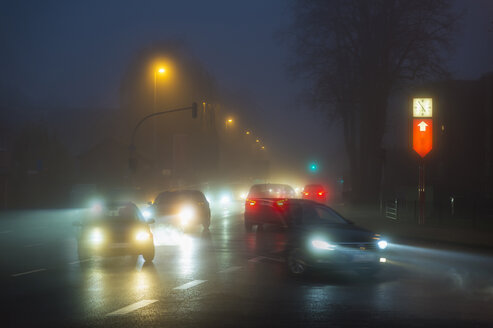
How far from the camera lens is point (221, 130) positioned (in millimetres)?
100625

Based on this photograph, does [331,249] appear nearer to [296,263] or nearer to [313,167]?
[296,263]

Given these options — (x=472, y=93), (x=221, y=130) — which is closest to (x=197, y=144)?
(x=221, y=130)

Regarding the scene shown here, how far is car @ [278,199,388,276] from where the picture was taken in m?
12.6

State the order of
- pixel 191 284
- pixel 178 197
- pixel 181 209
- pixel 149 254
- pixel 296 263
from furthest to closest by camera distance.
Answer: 1. pixel 178 197
2. pixel 181 209
3. pixel 149 254
4. pixel 296 263
5. pixel 191 284

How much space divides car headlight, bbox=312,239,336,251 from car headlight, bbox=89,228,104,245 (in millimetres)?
5302

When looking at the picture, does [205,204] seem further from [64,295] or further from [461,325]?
[461,325]

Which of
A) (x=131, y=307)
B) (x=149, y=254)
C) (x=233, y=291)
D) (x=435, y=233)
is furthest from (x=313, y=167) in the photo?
(x=131, y=307)

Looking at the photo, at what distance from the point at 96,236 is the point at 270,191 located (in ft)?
53.0

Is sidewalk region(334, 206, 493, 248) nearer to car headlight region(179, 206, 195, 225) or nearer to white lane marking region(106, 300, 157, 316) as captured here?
car headlight region(179, 206, 195, 225)

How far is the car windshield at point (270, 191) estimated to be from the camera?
29047mm

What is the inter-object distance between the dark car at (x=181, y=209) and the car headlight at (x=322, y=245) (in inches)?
484

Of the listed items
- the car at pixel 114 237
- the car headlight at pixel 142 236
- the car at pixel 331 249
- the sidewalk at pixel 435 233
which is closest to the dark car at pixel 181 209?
the sidewalk at pixel 435 233

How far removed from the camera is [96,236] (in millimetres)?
15258

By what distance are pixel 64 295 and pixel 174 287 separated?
192 cm
